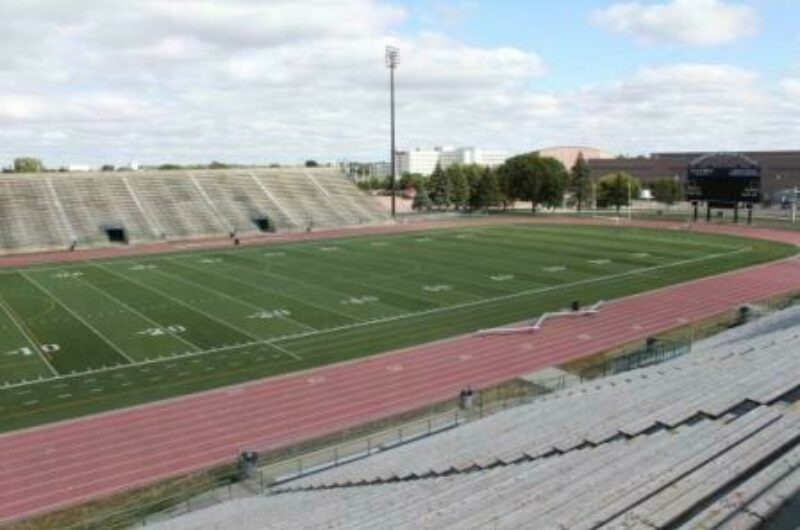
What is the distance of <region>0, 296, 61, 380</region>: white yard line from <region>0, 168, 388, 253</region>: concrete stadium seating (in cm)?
2360

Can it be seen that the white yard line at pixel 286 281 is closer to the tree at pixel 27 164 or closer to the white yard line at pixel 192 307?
the white yard line at pixel 192 307

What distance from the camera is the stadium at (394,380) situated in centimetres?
946

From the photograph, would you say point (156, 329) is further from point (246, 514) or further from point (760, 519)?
point (760, 519)

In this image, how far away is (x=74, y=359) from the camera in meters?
27.3

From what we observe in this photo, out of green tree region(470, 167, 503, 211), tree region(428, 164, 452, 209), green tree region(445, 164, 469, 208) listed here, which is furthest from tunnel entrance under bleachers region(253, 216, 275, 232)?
tree region(428, 164, 452, 209)

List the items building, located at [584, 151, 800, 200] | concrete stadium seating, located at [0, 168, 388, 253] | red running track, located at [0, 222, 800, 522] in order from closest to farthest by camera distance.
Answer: red running track, located at [0, 222, 800, 522], concrete stadium seating, located at [0, 168, 388, 253], building, located at [584, 151, 800, 200]

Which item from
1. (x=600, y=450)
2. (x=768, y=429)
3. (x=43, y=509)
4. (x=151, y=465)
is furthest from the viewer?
(x=151, y=465)

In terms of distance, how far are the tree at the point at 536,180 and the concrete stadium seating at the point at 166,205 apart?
21852mm

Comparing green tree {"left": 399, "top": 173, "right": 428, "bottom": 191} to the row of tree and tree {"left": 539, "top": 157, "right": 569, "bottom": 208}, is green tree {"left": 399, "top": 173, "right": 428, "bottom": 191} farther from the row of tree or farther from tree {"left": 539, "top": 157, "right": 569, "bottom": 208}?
tree {"left": 539, "top": 157, "right": 569, "bottom": 208}

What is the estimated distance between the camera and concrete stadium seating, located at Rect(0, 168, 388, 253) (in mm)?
62344

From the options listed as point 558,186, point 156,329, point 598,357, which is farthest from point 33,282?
point 558,186

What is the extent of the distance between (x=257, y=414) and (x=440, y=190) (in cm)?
8811

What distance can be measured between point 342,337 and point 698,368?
17651 millimetres

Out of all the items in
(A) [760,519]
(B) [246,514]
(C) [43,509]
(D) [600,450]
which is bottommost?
(C) [43,509]
